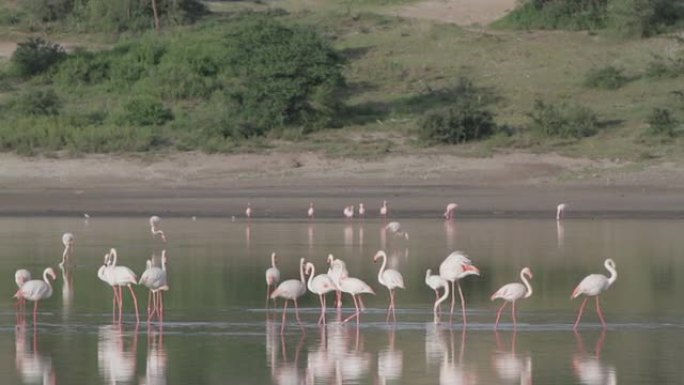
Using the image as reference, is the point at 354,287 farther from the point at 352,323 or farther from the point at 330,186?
the point at 330,186

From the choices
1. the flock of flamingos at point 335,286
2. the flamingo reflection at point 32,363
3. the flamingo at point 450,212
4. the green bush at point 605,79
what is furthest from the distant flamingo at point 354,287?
the green bush at point 605,79

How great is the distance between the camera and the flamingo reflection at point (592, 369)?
12.3 meters

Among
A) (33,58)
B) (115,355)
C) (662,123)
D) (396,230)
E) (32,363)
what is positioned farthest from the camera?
(33,58)

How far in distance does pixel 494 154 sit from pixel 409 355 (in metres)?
19.4

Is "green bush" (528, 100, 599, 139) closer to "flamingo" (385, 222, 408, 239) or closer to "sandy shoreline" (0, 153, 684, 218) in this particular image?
"sandy shoreline" (0, 153, 684, 218)

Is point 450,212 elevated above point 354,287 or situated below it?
above

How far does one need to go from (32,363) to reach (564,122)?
73.9 ft

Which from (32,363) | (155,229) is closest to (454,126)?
(155,229)

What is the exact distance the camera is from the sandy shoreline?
95.5ft

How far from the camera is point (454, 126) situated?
34.0m

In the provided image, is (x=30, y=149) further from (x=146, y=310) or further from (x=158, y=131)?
(x=146, y=310)

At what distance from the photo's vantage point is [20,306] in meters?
16.1

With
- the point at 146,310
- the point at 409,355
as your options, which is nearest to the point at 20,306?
the point at 146,310

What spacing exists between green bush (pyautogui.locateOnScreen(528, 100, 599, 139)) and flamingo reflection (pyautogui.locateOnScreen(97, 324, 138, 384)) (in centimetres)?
1997
